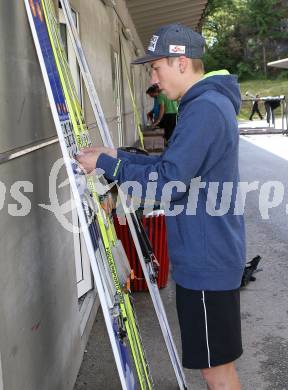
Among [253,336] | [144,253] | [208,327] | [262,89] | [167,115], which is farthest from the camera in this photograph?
[262,89]

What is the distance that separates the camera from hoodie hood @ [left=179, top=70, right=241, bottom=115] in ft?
7.65

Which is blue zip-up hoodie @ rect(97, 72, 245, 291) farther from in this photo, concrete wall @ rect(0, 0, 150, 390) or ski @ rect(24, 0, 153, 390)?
concrete wall @ rect(0, 0, 150, 390)

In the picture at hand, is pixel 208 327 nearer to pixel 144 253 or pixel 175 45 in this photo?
pixel 144 253

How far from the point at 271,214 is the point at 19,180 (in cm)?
598

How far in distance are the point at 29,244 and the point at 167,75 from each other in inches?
36.5

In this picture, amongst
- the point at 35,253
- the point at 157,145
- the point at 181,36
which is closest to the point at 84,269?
the point at 35,253

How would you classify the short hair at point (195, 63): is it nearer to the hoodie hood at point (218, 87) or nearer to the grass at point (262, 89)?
the hoodie hood at point (218, 87)

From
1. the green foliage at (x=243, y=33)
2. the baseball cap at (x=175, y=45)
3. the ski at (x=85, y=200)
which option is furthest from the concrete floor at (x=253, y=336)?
the green foliage at (x=243, y=33)

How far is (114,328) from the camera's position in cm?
225

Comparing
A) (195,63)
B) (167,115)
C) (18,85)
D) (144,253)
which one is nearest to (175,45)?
(195,63)

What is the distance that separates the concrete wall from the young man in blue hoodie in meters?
0.33

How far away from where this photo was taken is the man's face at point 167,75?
7.86 feet

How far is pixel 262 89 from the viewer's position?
41.9 metres

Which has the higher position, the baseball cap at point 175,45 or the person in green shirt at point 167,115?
the baseball cap at point 175,45
